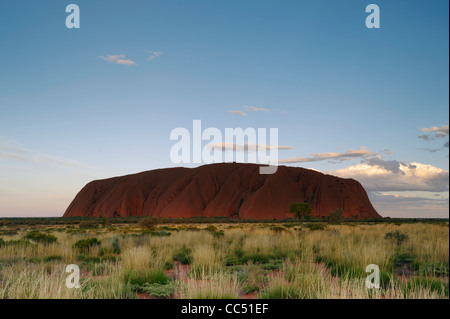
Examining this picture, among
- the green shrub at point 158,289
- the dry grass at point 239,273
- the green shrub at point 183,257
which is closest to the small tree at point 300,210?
the dry grass at point 239,273

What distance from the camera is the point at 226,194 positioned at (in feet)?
306

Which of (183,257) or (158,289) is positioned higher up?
(158,289)

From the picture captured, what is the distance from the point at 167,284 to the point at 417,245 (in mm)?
10408

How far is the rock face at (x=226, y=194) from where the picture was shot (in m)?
87.6

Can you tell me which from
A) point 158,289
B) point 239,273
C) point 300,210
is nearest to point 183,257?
point 239,273

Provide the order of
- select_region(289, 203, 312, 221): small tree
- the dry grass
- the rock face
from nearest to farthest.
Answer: the dry grass → select_region(289, 203, 312, 221): small tree → the rock face

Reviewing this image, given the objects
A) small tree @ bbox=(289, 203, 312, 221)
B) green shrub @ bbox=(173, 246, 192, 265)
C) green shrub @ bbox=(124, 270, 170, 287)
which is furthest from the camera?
small tree @ bbox=(289, 203, 312, 221)

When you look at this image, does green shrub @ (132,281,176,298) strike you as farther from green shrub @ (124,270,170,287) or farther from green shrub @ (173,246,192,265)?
green shrub @ (173,246,192,265)

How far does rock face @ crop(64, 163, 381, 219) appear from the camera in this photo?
3450 inches

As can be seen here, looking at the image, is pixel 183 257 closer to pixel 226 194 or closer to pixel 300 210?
pixel 300 210

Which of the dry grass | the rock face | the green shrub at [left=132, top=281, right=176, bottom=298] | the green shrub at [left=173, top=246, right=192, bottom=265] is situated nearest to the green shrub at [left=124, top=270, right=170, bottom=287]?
the dry grass

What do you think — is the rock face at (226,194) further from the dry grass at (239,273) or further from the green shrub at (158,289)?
the green shrub at (158,289)

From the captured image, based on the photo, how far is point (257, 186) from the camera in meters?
94.3
